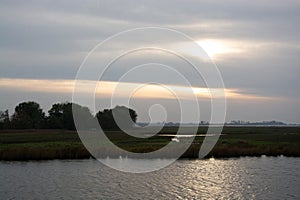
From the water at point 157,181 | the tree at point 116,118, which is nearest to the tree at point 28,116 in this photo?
the tree at point 116,118

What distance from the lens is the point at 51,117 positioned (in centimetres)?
10188

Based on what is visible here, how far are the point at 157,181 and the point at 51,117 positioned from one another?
77.6 meters

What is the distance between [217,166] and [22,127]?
7105 cm

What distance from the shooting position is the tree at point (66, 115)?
99000mm

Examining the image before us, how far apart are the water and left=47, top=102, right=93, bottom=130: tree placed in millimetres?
61221

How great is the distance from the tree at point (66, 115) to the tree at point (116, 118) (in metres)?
3.51

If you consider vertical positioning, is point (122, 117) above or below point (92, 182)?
above

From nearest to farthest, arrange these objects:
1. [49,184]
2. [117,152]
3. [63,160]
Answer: [49,184], [63,160], [117,152]

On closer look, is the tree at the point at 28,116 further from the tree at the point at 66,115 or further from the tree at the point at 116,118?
the tree at the point at 116,118

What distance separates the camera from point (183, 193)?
955 inches

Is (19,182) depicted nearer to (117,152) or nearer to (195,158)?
(117,152)

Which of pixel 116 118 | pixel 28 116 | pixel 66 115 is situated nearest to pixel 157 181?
pixel 66 115

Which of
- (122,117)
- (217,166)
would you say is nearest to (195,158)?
(217,166)

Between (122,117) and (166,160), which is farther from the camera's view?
(122,117)
